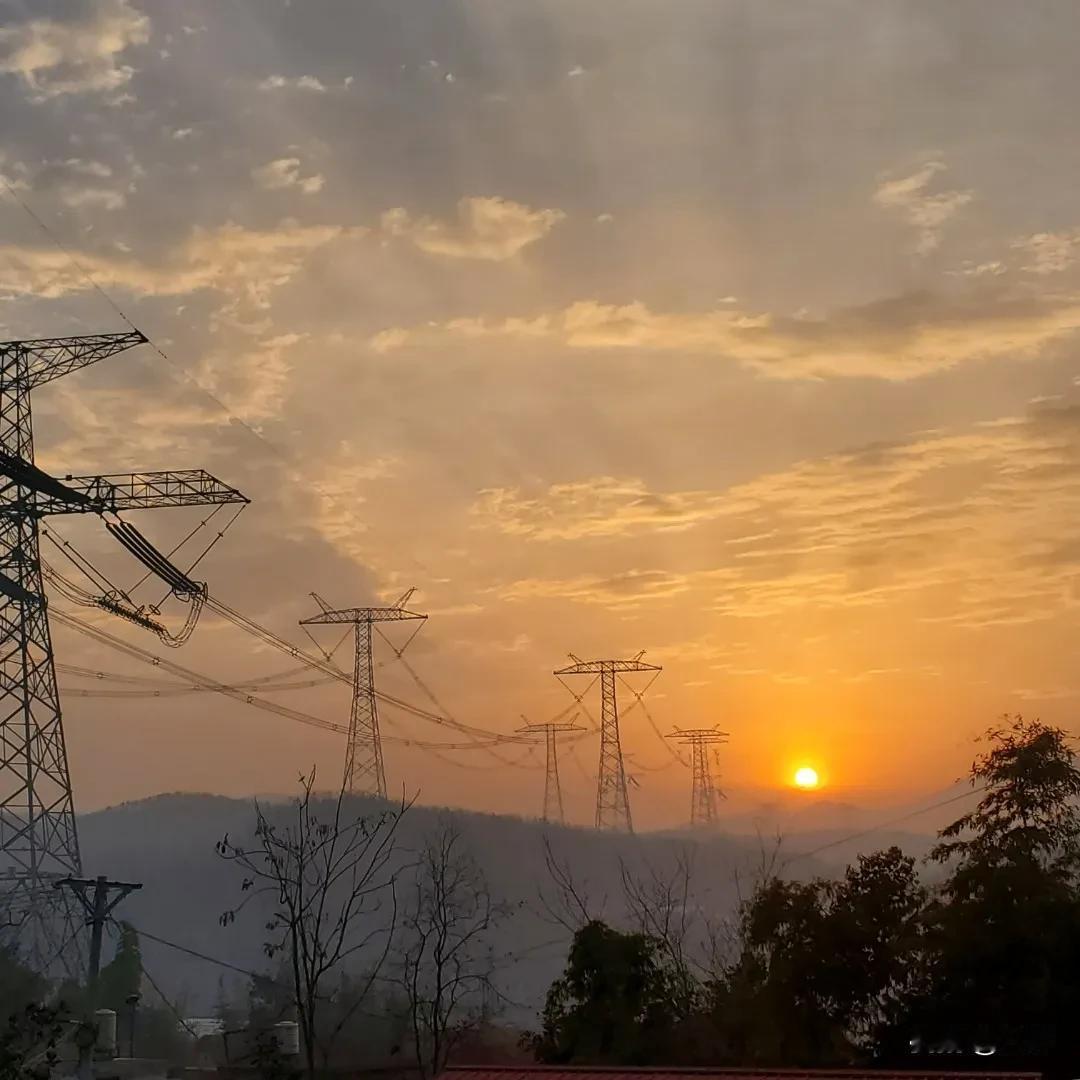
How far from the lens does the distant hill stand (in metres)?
138

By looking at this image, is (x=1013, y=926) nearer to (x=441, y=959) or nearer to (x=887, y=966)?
(x=887, y=966)

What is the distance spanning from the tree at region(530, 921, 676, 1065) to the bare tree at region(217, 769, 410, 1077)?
17.8 feet

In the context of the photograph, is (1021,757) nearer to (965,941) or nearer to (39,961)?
(965,941)

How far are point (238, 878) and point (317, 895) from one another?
80.6m

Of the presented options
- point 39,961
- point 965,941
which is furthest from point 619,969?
point 39,961

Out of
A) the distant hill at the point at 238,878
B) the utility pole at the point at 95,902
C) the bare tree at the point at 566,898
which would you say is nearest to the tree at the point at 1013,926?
the bare tree at the point at 566,898

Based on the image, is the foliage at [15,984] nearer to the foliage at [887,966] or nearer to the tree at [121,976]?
the tree at [121,976]

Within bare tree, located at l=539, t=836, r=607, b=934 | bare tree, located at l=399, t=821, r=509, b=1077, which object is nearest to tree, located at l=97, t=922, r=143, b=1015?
bare tree, located at l=399, t=821, r=509, b=1077

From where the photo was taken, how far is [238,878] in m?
140

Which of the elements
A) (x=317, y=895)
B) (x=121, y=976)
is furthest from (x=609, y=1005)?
(x=121, y=976)

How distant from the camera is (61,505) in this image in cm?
4469

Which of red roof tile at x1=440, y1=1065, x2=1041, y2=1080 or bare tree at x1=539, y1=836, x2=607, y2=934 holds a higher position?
bare tree at x1=539, y1=836, x2=607, y2=934

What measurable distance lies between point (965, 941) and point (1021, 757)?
5.57 m

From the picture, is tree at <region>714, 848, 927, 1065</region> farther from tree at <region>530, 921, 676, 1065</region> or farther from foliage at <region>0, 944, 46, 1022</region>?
foliage at <region>0, 944, 46, 1022</region>
